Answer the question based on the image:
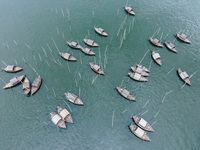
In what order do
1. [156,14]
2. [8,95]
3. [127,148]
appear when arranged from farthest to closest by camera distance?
[156,14], [8,95], [127,148]

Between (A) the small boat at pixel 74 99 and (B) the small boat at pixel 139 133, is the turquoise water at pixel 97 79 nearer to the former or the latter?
(B) the small boat at pixel 139 133

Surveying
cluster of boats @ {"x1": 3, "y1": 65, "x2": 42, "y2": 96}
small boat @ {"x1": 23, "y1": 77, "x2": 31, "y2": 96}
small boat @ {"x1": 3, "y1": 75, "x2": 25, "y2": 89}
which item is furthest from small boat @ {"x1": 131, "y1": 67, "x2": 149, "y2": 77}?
small boat @ {"x1": 3, "y1": 75, "x2": 25, "y2": 89}

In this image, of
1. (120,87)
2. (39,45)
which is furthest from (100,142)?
(39,45)

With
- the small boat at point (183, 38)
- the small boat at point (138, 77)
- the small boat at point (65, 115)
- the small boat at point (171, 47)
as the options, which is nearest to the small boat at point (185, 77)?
the small boat at point (171, 47)

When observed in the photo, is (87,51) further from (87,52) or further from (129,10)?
(129,10)

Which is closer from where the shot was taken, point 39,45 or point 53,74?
point 53,74

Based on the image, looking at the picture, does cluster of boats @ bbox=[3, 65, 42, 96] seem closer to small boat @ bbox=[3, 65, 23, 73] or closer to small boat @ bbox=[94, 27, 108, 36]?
small boat @ bbox=[3, 65, 23, 73]

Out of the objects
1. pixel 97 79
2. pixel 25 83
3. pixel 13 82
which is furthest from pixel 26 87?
pixel 97 79

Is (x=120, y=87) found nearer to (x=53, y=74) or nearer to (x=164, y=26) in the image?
(x=53, y=74)
